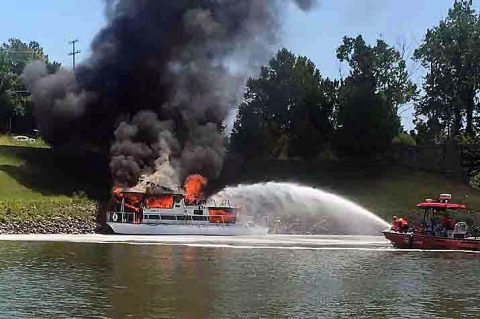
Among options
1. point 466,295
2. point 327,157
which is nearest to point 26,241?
point 466,295

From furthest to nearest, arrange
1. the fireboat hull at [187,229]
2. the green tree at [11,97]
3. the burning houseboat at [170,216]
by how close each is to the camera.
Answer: the green tree at [11,97] → the burning houseboat at [170,216] → the fireboat hull at [187,229]

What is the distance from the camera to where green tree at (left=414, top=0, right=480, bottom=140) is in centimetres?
10875

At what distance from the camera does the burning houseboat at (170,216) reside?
216ft

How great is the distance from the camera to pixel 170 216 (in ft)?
219

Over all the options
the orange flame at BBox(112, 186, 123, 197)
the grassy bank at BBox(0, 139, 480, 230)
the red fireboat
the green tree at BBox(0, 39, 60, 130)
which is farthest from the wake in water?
the green tree at BBox(0, 39, 60, 130)

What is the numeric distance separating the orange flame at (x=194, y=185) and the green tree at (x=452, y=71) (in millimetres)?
47203

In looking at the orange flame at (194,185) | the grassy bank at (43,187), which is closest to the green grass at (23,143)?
the grassy bank at (43,187)

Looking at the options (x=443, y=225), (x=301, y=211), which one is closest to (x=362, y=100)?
(x=301, y=211)

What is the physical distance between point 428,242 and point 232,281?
24062 millimetres

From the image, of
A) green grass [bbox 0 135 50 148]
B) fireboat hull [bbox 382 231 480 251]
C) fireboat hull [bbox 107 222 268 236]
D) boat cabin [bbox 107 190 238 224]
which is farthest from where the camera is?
green grass [bbox 0 135 50 148]

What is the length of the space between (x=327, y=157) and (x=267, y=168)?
37.6 feet

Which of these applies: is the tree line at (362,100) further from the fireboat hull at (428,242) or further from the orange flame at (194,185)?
the fireboat hull at (428,242)

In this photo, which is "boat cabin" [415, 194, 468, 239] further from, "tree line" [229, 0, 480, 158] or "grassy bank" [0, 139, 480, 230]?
"tree line" [229, 0, 480, 158]

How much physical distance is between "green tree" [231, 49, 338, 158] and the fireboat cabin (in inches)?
1337
